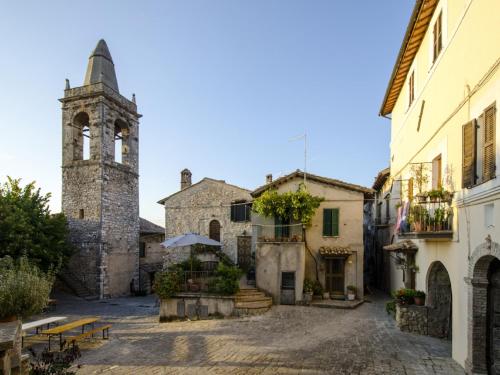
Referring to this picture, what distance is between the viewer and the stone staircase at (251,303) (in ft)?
46.5

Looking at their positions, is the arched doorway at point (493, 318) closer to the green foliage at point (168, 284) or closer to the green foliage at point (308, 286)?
the green foliage at point (308, 286)

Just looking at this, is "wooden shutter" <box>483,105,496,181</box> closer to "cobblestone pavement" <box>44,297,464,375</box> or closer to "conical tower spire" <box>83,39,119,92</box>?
"cobblestone pavement" <box>44,297,464,375</box>

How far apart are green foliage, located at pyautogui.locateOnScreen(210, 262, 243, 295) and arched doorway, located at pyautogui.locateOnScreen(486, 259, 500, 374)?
9441mm

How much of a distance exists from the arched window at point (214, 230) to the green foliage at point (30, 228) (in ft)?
29.7

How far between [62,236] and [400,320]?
1944 cm

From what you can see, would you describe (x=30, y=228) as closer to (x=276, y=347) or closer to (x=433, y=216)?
(x=276, y=347)

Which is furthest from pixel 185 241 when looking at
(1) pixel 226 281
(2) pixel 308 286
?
(2) pixel 308 286

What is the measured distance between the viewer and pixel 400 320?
11.1 meters

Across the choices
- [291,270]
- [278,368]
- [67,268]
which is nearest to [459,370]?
[278,368]

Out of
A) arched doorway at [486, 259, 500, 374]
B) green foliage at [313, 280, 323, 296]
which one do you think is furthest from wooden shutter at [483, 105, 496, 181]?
green foliage at [313, 280, 323, 296]

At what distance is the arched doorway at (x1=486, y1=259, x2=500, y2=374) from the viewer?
705 centimetres

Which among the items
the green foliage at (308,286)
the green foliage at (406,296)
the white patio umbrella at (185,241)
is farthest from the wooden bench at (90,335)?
the green foliage at (406,296)

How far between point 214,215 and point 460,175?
55.0 ft

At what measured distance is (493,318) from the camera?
715cm
